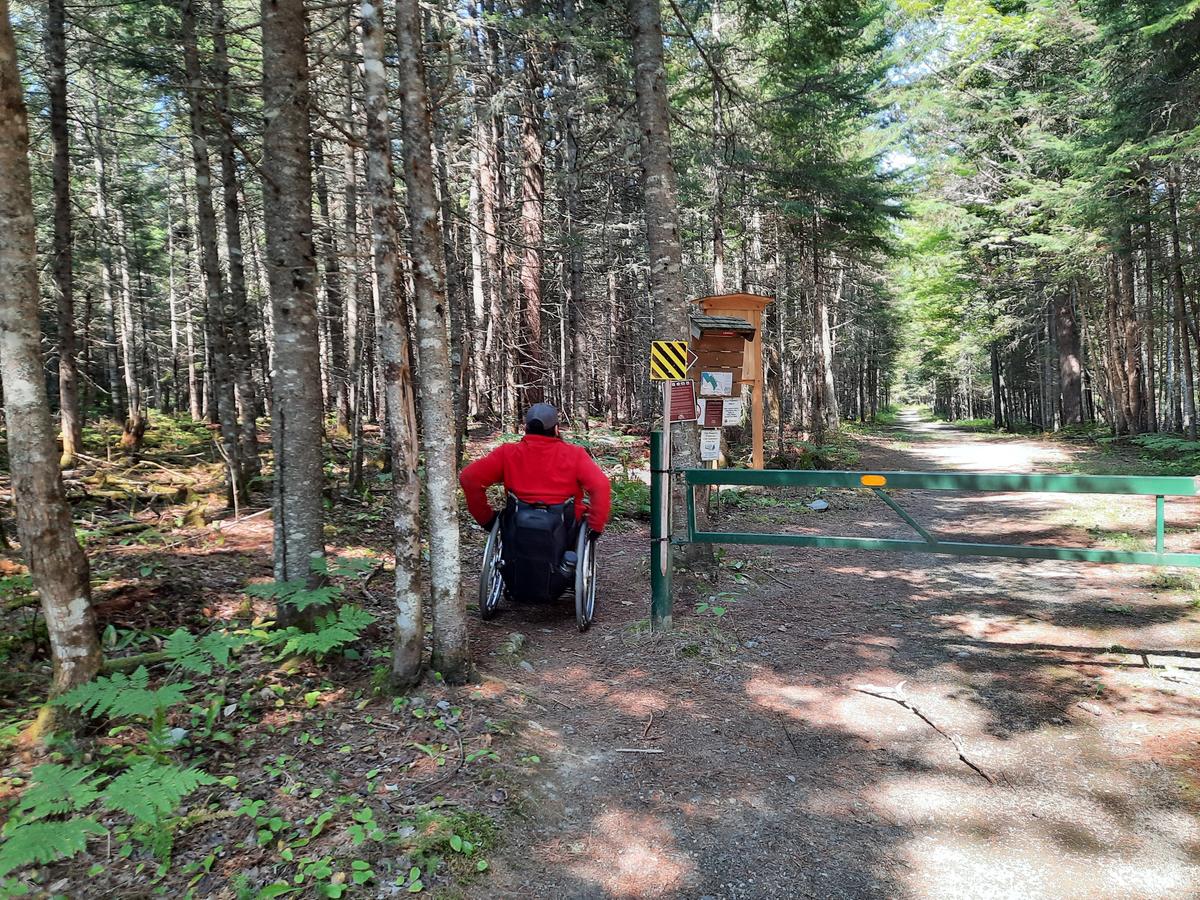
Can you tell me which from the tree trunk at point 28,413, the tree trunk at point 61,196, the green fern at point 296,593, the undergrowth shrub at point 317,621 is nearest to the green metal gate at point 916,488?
the undergrowth shrub at point 317,621

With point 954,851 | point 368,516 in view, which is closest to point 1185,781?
point 954,851

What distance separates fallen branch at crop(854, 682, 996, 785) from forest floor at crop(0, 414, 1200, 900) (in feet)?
0.06

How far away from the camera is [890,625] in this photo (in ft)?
19.2

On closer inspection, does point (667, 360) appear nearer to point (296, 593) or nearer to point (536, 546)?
point (536, 546)

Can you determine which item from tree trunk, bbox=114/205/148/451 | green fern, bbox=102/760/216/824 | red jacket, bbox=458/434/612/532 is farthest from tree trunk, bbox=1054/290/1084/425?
tree trunk, bbox=114/205/148/451

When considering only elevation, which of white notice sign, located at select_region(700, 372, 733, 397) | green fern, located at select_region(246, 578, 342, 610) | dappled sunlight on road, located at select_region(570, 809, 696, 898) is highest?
white notice sign, located at select_region(700, 372, 733, 397)

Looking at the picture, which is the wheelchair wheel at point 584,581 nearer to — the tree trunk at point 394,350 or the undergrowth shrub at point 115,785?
the tree trunk at point 394,350

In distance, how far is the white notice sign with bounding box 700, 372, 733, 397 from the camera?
8.53m

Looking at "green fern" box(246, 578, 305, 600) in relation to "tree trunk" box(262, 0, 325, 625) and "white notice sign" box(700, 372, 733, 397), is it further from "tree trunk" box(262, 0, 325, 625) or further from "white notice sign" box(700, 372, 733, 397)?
"white notice sign" box(700, 372, 733, 397)

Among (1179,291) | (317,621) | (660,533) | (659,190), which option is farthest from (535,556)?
(1179,291)

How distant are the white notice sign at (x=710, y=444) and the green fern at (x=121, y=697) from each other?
17.7 feet

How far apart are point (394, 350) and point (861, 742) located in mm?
3647

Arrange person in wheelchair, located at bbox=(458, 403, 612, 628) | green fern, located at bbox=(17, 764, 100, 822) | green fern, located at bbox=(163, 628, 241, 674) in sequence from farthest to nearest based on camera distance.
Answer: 1. person in wheelchair, located at bbox=(458, 403, 612, 628)
2. green fern, located at bbox=(163, 628, 241, 674)
3. green fern, located at bbox=(17, 764, 100, 822)

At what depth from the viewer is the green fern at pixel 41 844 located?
2.10 metres
